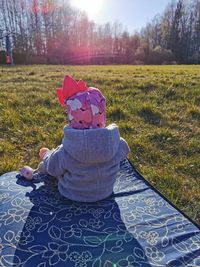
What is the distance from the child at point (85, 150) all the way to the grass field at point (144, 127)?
2.93 feet

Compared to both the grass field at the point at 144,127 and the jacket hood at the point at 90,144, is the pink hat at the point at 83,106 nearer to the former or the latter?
the jacket hood at the point at 90,144

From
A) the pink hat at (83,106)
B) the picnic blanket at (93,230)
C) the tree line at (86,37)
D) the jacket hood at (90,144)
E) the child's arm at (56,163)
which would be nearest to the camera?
the picnic blanket at (93,230)

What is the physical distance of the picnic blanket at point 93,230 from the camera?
203 cm

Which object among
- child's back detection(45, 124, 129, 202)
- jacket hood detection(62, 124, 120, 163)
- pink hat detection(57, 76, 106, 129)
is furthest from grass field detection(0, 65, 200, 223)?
pink hat detection(57, 76, 106, 129)

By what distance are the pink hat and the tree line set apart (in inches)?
1008

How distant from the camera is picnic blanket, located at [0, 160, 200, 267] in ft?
6.65

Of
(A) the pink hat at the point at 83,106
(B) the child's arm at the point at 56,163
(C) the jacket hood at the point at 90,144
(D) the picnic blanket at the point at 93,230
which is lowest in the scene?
(D) the picnic blanket at the point at 93,230

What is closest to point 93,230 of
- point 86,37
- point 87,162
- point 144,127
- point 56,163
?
point 87,162

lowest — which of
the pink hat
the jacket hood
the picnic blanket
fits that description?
the picnic blanket

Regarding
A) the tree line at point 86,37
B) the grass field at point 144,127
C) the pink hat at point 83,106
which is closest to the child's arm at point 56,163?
the pink hat at point 83,106

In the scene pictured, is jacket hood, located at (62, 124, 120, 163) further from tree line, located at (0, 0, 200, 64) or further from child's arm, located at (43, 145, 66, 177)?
tree line, located at (0, 0, 200, 64)

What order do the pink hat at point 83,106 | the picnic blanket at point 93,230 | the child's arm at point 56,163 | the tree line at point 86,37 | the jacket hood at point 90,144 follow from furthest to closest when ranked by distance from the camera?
the tree line at point 86,37 → the child's arm at point 56,163 → the pink hat at point 83,106 → the jacket hood at point 90,144 → the picnic blanket at point 93,230

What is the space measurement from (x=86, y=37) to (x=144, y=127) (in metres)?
44.6

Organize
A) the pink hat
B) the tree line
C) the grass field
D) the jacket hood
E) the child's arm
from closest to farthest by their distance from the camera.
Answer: the jacket hood, the pink hat, the child's arm, the grass field, the tree line
